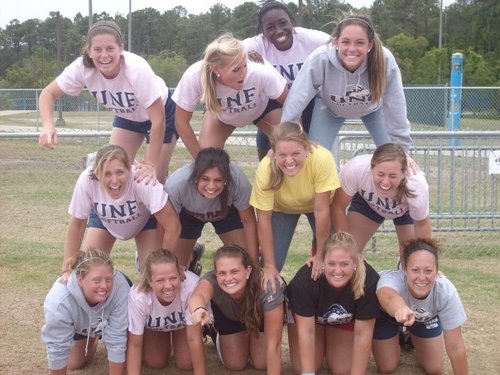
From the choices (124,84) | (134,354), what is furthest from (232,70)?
(134,354)

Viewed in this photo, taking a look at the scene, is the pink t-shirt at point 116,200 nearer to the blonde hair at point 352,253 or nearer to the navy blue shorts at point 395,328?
the blonde hair at point 352,253

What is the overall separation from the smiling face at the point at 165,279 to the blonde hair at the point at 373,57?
1681 mm

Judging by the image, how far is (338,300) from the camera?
4281 mm

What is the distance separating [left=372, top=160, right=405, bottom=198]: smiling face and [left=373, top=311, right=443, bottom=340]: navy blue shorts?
846 mm

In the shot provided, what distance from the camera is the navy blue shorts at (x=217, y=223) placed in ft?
15.9

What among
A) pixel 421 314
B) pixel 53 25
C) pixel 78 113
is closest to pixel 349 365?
pixel 421 314

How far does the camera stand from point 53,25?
193 feet

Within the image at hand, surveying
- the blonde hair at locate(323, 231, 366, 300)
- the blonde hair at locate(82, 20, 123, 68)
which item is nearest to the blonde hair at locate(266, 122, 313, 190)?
the blonde hair at locate(323, 231, 366, 300)

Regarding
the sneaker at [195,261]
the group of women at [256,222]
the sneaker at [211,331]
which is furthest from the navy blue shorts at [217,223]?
the sneaker at [211,331]

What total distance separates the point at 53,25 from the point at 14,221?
5322cm

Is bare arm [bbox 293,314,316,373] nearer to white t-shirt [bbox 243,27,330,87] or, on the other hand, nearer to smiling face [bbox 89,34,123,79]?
white t-shirt [bbox 243,27,330,87]

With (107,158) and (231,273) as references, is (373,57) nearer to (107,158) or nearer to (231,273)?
(231,273)

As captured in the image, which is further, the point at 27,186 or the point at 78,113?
the point at 78,113

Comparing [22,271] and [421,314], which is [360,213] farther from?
[22,271]
